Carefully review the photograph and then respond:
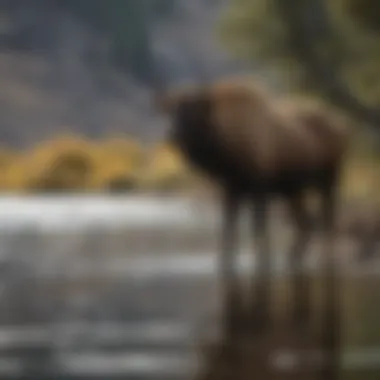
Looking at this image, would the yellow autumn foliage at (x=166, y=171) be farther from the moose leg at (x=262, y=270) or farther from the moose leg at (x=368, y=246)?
the moose leg at (x=368, y=246)

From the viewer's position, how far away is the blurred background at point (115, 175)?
774mm

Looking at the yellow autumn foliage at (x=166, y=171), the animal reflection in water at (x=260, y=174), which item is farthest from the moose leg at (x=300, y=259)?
the yellow autumn foliage at (x=166, y=171)

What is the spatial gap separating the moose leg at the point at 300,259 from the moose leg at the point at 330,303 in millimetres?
18

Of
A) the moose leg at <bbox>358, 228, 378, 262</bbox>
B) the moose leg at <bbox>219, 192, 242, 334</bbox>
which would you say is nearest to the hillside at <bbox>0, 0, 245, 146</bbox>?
the moose leg at <bbox>219, 192, 242, 334</bbox>

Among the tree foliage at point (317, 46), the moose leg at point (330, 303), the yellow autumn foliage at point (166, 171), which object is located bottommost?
the moose leg at point (330, 303)

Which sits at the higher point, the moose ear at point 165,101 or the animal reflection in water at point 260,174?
the moose ear at point 165,101

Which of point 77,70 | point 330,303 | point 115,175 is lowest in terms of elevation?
point 330,303

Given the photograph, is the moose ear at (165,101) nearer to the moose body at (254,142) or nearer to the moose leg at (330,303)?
the moose body at (254,142)

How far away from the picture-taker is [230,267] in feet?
2.61

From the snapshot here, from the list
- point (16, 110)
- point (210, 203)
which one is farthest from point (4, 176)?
point (210, 203)

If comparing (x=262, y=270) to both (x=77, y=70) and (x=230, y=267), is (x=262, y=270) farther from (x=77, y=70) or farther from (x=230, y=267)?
(x=77, y=70)

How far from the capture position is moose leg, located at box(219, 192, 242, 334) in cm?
79

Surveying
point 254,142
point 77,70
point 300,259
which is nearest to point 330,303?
point 300,259

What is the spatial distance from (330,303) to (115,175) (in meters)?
0.26
